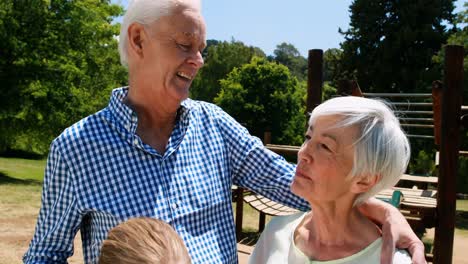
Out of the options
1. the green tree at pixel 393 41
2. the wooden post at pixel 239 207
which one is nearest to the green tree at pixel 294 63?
the green tree at pixel 393 41

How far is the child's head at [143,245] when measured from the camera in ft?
3.53

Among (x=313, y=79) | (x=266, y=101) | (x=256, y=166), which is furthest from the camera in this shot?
(x=266, y=101)

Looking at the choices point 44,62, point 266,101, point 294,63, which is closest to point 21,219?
point 44,62

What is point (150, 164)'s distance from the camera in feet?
5.67

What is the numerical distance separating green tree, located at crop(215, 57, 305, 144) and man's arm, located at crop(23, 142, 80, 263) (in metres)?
27.8

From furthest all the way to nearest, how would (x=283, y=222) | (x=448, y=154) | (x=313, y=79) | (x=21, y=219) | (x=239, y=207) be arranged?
1. (x=21, y=219)
2. (x=239, y=207)
3. (x=313, y=79)
4. (x=448, y=154)
5. (x=283, y=222)

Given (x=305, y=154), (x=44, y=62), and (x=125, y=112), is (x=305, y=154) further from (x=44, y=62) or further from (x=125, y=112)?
(x=44, y=62)

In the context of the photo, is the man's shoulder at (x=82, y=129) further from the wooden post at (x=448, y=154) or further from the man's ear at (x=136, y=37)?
the wooden post at (x=448, y=154)

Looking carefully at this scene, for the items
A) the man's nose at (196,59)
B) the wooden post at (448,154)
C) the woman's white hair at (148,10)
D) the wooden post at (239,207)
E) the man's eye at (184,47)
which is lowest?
the wooden post at (239,207)

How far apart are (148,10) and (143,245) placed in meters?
0.87

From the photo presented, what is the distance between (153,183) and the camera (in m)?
1.71

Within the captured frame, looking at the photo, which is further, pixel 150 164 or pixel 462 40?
pixel 462 40

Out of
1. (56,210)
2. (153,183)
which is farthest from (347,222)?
(56,210)

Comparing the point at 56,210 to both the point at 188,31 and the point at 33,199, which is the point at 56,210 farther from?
the point at 33,199
